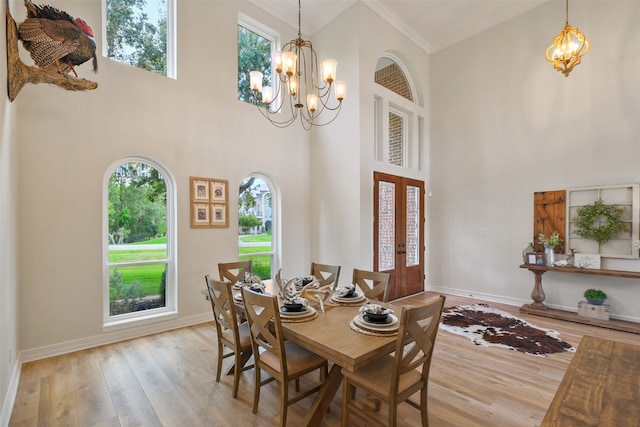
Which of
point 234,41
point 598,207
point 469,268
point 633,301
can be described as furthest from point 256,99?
point 633,301

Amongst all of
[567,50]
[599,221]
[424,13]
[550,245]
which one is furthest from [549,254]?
[424,13]

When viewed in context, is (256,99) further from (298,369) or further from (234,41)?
(298,369)

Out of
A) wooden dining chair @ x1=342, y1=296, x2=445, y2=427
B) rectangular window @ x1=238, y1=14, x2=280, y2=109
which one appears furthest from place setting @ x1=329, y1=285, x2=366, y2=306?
rectangular window @ x1=238, y1=14, x2=280, y2=109

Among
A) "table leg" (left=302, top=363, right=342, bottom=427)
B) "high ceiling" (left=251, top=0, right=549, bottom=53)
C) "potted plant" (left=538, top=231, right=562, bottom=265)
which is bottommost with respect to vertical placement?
"table leg" (left=302, top=363, right=342, bottom=427)

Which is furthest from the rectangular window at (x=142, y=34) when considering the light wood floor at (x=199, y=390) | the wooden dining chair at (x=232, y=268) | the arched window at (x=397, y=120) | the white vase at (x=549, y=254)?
the white vase at (x=549, y=254)

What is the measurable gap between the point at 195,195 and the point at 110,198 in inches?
39.7

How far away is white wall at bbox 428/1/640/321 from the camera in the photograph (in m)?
4.36

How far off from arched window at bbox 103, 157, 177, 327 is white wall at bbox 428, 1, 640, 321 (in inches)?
197

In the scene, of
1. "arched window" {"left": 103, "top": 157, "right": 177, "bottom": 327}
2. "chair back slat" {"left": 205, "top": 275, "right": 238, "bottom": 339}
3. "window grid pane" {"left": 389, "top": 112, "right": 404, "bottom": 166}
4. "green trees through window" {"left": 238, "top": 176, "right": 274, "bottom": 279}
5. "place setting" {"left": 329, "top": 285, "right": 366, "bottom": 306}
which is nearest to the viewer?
"chair back slat" {"left": 205, "top": 275, "right": 238, "bottom": 339}

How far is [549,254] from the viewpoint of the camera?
4.65 m

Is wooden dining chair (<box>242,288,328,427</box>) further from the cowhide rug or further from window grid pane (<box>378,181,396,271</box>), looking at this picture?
window grid pane (<box>378,181,396,271</box>)

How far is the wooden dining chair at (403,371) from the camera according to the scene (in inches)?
66.4

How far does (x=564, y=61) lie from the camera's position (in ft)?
12.2

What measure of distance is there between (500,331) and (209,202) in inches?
173
